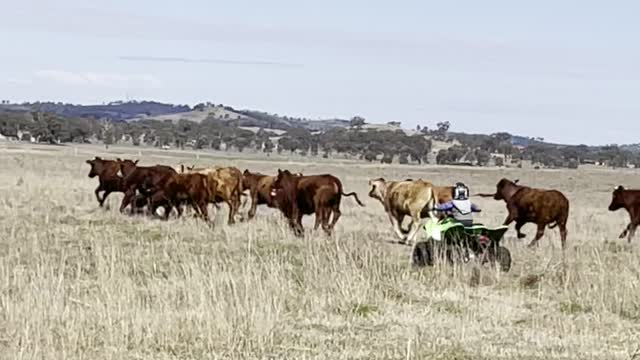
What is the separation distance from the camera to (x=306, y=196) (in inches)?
850

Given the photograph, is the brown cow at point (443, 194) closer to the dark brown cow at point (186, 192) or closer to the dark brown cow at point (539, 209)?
the dark brown cow at point (539, 209)

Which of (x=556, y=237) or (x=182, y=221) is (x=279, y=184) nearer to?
(x=182, y=221)

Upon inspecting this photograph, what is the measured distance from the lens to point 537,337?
397 inches

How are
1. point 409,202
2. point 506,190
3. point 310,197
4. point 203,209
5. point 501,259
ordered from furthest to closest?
point 506,190 → point 203,209 → point 409,202 → point 310,197 → point 501,259

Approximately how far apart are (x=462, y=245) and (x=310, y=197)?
770 cm

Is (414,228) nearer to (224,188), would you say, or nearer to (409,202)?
(409,202)

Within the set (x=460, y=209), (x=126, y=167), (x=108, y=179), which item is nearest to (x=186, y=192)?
(x=126, y=167)

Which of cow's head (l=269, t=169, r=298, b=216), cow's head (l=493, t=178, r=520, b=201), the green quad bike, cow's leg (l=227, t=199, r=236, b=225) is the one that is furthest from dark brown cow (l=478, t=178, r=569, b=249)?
the green quad bike

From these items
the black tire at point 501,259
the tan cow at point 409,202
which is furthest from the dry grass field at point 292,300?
the tan cow at point 409,202

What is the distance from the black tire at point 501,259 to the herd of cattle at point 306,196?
4.97 meters

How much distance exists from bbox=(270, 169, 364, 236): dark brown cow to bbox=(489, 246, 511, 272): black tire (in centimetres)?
659

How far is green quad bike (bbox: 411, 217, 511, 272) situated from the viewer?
45.9 ft

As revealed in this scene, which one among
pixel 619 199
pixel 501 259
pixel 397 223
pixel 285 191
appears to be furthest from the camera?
pixel 619 199

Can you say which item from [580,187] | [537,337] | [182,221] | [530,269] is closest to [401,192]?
[182,221]
